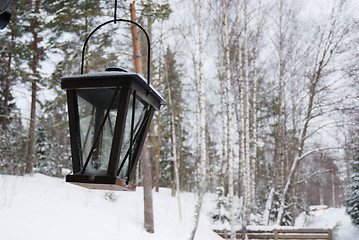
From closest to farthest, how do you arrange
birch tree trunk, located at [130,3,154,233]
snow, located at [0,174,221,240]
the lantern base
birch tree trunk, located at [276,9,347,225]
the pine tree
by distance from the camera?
1. the lantern base
2. snow, located at [0,174,221,240]
3. birch tree trunk, located at [130,3,154,233]
4. birch tree trunk, located at [276,9,347,225]
5. the pine tree

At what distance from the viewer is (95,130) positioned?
1.66 metres

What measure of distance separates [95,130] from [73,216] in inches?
207

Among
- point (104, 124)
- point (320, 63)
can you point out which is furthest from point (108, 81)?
point (320, 63)

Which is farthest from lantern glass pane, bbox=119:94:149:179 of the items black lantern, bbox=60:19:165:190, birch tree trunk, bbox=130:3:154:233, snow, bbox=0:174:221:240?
birch tree trunk, bbox=130:3:154:233

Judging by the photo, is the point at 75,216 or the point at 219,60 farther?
the point at 219,60

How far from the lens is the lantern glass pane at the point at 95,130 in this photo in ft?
5.24

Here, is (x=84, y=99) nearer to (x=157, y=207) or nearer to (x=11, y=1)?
(x=11, y=1)

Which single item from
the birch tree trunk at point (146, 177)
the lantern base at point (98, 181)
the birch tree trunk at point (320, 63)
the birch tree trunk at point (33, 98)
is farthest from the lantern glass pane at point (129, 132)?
the birch tree trunk at point (320, 63)

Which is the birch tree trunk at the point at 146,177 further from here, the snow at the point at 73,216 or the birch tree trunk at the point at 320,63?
the birch tree trunk at the point at 320,63

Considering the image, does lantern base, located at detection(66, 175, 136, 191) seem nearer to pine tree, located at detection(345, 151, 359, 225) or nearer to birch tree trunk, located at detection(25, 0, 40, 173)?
birch tree trunk, located at detection(25, 0, 40, 173)

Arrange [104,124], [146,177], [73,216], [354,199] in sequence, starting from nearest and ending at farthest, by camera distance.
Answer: [104,124]
[73,216]
[146,177]
[354,199]

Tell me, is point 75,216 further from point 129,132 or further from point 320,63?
point 320,63

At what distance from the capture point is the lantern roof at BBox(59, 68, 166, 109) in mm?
1530

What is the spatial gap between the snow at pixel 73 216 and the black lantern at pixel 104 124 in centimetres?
371
